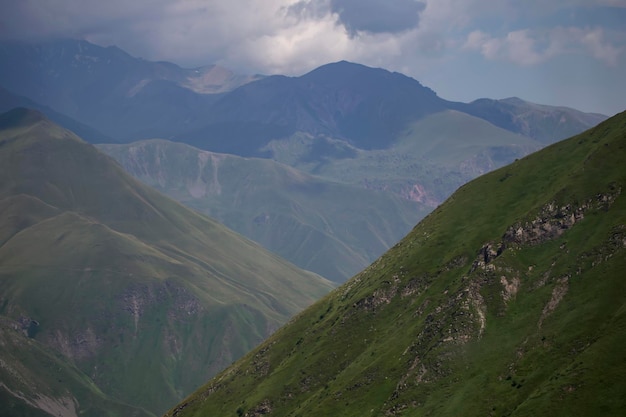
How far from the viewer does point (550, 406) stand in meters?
177

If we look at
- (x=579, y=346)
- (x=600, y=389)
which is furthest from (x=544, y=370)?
(x=600, y=389)

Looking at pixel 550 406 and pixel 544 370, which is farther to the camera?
pixel 544 370

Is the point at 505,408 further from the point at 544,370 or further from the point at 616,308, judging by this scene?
the point at 616,308

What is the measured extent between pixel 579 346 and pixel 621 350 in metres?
15.3

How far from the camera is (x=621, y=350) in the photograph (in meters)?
179

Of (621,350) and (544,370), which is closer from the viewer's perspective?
(621,350)

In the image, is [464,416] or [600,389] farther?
[464,416]

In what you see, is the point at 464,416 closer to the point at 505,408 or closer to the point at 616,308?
the point at 505,408

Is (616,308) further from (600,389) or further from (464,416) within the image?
(464,416)

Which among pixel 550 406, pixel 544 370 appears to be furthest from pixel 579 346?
pixel 550 406

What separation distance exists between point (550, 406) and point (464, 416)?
28.1 metres

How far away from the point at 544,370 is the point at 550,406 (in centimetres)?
1840

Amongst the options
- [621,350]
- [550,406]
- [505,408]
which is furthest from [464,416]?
[621,350]

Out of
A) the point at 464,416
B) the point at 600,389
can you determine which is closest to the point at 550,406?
the point at 600,389
